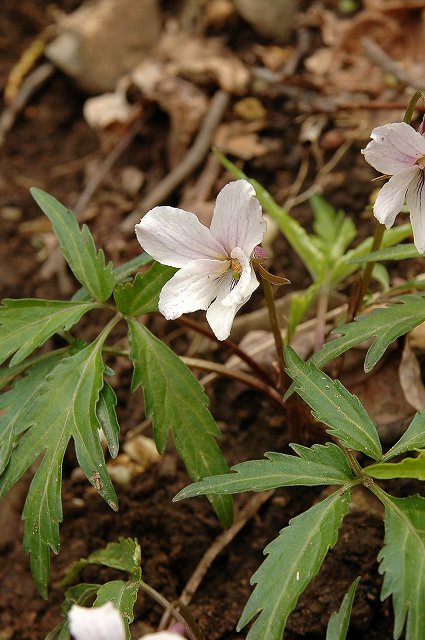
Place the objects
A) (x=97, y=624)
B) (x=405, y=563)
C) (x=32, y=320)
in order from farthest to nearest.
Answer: (x=32, y=320) → (x=405, y=563) → (x=97, y=624)

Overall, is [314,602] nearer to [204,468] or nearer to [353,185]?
[204,468]

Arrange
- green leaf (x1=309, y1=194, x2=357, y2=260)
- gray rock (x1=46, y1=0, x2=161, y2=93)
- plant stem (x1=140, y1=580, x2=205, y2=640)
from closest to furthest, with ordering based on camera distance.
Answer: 1. plant stem (x1=140, y1=580, x2=205, y2=640)
2. green leaf (x1=309, y1=194, x2=357, y2=260)
3. gray rock (x1=46, y1=0, x2=161, y2=93)

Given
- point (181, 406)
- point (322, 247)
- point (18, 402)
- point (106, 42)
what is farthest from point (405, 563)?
point (106, 42)

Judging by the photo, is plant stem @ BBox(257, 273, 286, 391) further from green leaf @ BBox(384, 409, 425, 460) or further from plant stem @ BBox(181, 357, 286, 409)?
green leaf @ BBox(384, 409, 425, 460)

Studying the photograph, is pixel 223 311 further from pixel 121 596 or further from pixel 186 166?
pixel 186 166

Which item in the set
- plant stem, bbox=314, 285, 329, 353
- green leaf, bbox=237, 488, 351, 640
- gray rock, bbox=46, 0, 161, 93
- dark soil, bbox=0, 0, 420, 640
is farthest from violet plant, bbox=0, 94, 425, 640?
gray rock, bbox=46, 0, 161, 93

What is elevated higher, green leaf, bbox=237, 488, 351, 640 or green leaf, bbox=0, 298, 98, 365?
green leaf, bbox=0, 298, 98, 365

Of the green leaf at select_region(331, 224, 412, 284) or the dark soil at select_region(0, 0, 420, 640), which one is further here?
the green leaf at select_region(331, 224, 412, 284)

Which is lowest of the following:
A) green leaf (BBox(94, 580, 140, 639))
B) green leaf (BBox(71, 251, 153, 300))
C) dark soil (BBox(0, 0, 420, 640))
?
dark soil (BBox(0, 0, 420, 640))
